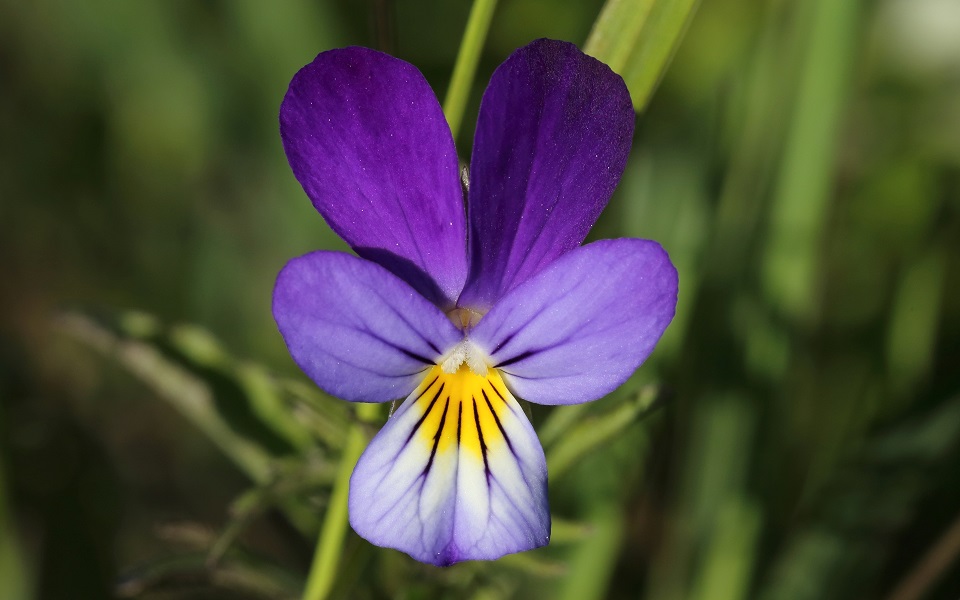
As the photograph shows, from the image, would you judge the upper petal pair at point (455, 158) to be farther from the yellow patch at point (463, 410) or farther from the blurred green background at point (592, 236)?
the blurred green background at point (592, 236)

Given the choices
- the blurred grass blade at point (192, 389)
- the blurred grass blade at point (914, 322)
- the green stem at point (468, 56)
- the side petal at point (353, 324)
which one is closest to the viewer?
the side petal at point (353, 324)

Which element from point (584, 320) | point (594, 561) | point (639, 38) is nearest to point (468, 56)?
point (639, 38)

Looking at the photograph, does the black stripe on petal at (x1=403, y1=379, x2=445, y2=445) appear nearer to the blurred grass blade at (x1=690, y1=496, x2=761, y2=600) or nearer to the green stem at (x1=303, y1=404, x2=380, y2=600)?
the green stem at (x1=303, y1=404, x2=380, y2=600)

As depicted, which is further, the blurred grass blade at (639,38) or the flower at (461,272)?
the blurred grass blade at (639,38)

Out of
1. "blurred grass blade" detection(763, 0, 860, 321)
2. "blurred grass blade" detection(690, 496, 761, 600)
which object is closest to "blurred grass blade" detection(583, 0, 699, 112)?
"blurred grass blade" detection(763, 0, 860, 321)

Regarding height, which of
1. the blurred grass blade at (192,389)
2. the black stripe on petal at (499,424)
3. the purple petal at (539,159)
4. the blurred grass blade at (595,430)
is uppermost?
the blurred grass blade at (192,389)

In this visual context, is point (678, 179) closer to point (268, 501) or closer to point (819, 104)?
point (819, 104)

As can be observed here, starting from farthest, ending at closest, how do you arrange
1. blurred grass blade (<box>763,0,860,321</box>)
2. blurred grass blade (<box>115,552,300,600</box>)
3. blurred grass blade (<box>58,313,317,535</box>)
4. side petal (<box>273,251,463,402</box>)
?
blurred grass blade (<box>763,0,860,321</box>), blurred grass blade (<box>58,313,317,535</box>), blurred grass blade (<box>115,552,300,600</box>), side petal (<box>273,251,463,402</box>)

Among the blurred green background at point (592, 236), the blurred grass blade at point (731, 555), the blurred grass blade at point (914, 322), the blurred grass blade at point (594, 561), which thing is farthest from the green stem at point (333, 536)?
the blurred grass blade at point (914, 322)
